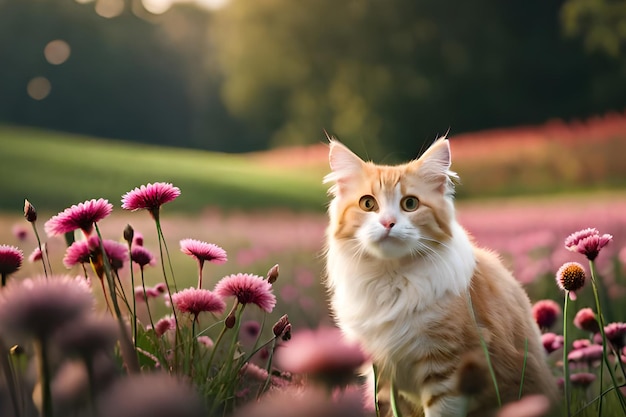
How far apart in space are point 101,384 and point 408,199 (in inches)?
40.4

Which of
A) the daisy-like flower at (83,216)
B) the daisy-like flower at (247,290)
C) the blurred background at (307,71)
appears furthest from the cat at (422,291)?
the blurred background at (307,71)

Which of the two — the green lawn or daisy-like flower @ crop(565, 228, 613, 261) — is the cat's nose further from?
the green lawn

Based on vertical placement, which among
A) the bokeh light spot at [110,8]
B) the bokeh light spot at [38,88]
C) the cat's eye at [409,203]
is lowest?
the cat's eye at [409,203]

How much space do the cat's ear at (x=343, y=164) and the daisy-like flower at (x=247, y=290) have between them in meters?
0.59

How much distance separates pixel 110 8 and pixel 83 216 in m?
17.2

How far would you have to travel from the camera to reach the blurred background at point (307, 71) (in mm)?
12766

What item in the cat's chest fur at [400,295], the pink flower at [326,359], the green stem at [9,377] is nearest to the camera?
the pink flower at [326,359]

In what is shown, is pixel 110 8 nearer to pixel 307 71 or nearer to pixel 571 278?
pixel 307 71

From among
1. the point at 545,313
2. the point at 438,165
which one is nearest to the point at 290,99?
the point at 545,313

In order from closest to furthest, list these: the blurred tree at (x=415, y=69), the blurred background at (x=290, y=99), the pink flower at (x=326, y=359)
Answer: the pink flower at (x=326, y=359) → the blurred background at (x=290, y=99) → the blurred tree at (x=415, y=69)

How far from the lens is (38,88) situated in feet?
45.9

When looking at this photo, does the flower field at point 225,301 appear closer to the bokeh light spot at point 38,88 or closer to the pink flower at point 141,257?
the pink flower at point 141,257

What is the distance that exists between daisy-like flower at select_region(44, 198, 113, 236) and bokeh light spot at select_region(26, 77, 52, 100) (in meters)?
13.9

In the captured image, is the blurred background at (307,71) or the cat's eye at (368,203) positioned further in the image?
the blurred background at (307,71)
